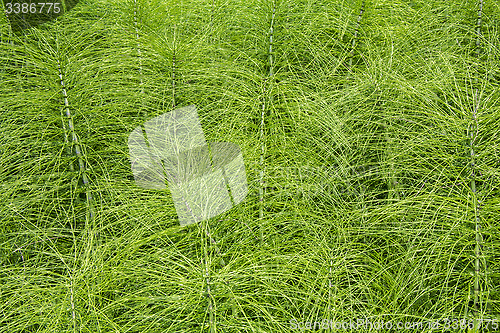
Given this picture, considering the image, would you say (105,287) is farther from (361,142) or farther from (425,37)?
(425,37)

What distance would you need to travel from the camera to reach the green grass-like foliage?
5.32 ft

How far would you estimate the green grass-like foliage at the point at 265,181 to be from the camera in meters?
1.62

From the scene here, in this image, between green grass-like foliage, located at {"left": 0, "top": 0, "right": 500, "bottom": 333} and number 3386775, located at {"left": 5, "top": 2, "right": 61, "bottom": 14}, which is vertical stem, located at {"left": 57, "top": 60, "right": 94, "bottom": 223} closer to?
green grass-like foliage, located at {"left": 0, "top": 0, "right": 500, "bottom": 333}

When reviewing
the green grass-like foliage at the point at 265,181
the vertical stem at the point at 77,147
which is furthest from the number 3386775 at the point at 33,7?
the vertical stem at the point at 77,147

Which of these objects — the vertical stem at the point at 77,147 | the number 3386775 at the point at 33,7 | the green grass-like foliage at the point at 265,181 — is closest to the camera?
the green grass-like foliage at the point at 265,181

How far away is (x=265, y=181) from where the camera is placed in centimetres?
203

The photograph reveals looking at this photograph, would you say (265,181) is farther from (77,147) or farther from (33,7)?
(33,7)

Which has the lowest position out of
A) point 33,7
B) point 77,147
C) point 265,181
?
point 265,181

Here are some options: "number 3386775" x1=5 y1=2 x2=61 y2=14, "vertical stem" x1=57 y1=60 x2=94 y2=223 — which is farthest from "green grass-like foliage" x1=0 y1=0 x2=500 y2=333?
"number 3386775" x1=5 y1=2 x2=61 y2=14

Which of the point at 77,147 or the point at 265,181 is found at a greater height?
the point at 77,147

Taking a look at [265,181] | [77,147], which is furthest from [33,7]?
[265,181]

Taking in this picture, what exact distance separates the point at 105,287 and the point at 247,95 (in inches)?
44.9

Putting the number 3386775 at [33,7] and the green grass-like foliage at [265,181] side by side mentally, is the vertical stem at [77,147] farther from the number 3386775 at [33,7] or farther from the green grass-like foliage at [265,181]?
the number 3386775 at [33,7]

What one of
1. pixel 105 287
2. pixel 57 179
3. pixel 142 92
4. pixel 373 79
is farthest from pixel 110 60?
pixel 373 79
